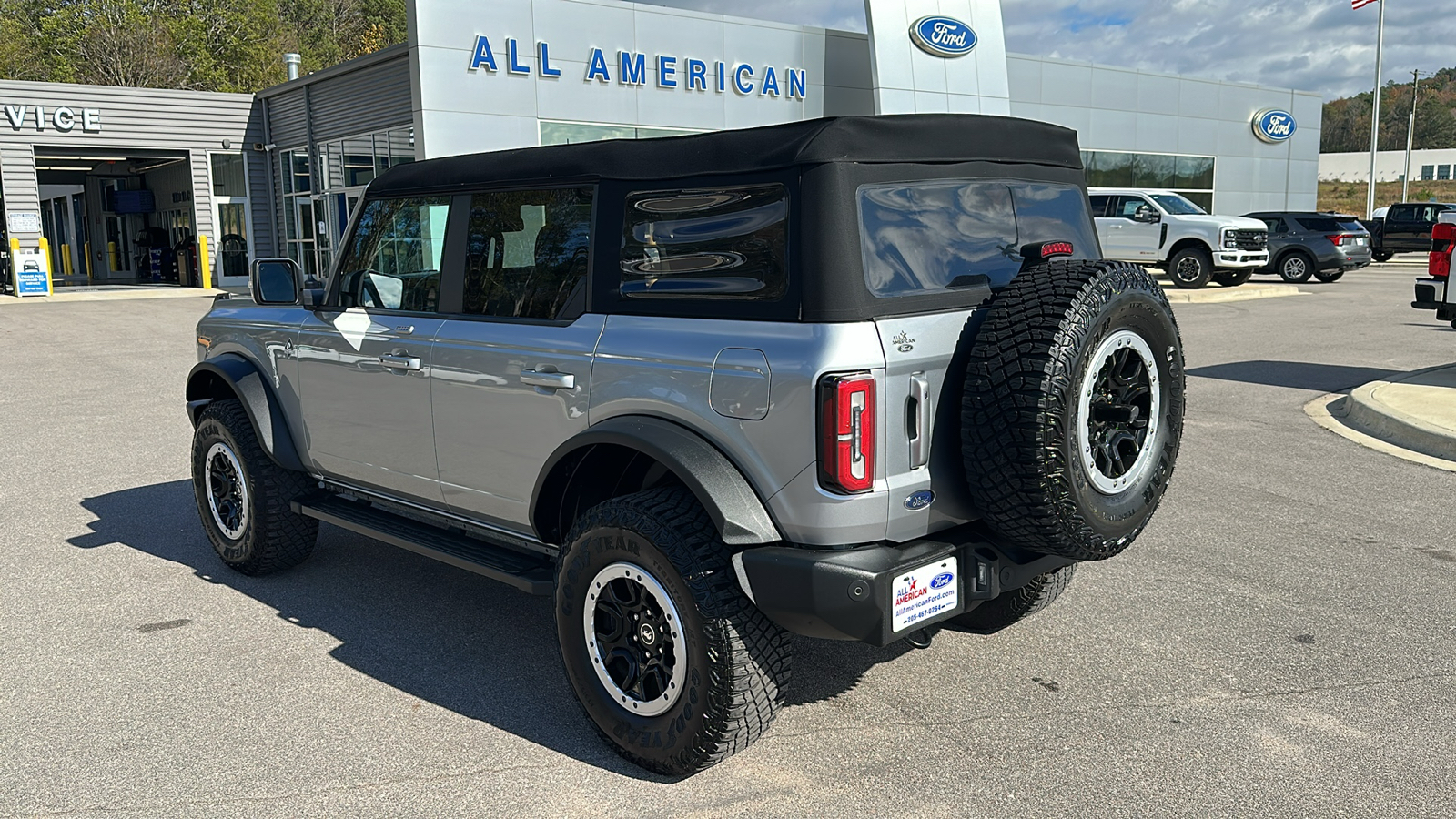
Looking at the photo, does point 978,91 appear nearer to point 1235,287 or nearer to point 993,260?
point 1235,287

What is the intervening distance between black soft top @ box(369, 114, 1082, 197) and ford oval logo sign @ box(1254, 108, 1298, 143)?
3603 centimetres

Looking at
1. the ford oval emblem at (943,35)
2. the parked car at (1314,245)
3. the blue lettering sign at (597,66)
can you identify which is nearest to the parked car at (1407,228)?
the parked car at (1314,245)

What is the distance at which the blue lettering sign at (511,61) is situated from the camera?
2145 centimetres

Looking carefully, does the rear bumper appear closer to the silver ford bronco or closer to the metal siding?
the silver ford bronco

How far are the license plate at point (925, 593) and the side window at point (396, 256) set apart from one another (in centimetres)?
228

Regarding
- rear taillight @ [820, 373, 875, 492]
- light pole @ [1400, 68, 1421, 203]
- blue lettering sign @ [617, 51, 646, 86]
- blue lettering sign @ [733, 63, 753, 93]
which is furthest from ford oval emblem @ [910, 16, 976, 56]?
light pole @ [1400, 68, 1421, 203]

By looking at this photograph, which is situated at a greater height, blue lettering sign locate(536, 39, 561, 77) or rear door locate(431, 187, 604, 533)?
blue lettering sign locate(536, 39, 561, 77)

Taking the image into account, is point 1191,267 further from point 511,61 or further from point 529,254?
point 529,254

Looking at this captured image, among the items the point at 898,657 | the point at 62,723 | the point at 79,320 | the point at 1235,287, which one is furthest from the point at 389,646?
the point at 1235,287

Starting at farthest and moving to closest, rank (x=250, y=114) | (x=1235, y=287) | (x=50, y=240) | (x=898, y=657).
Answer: (x=50, y=240) < (x=250, y=114) < (x=1235, y=287) < (x=898, y=657)

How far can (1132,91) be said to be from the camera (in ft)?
107

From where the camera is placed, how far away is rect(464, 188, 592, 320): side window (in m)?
3.92

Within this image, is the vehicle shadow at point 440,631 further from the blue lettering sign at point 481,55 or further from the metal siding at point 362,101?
the metal siding at point 362,101

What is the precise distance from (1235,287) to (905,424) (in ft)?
73.2
